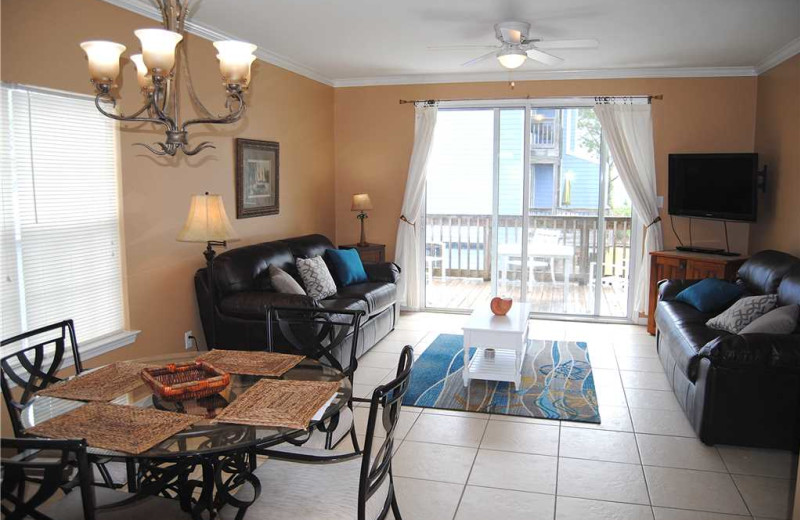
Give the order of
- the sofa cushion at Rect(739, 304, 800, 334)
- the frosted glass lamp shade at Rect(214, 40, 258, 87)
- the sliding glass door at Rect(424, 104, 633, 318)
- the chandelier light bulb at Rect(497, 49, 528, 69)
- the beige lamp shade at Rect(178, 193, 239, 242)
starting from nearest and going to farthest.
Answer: the frosted glass lamp shade at Rect(214, 40, 258, 87) < the beige lamp shade at Rect(178, 193, 239, 242) < the sofa cushion at Rect(739, 304, 800, 334) < the chandelier light bulb at Rect(497, 49, 528, 69) < the sliding glass door at Rect(424, 104, 633, 318)

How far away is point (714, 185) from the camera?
19.6 ft

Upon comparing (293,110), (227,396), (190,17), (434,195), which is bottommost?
(227,396)

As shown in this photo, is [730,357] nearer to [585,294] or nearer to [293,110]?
[585,294]

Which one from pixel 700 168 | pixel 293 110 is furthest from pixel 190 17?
pixel 700 168

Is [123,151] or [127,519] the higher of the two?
[123,151]

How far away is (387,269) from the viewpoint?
6.36 m

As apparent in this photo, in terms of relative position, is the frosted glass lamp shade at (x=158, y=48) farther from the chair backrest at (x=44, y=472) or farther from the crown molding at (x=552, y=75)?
the crown molding at (x=552, y=75)

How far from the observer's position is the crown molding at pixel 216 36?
3.97 meters

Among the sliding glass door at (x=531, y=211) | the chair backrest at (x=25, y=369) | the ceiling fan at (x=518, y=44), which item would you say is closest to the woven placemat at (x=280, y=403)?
the chair backrest at (x=25, y=369)

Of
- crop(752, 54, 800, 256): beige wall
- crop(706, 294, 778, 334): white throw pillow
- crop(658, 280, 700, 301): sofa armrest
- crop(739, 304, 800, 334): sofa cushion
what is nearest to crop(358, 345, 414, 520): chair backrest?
crop(739, 304, 800, 334): sofa cushion

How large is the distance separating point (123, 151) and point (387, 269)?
3.00m

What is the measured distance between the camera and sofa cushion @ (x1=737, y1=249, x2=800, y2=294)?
15.1 ft

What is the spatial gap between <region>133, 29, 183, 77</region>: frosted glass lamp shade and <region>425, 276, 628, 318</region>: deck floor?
17.7ft

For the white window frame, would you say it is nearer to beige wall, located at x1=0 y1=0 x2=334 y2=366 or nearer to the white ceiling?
beige wall, located at x1=0 y1=0 x2=334 y2=366
